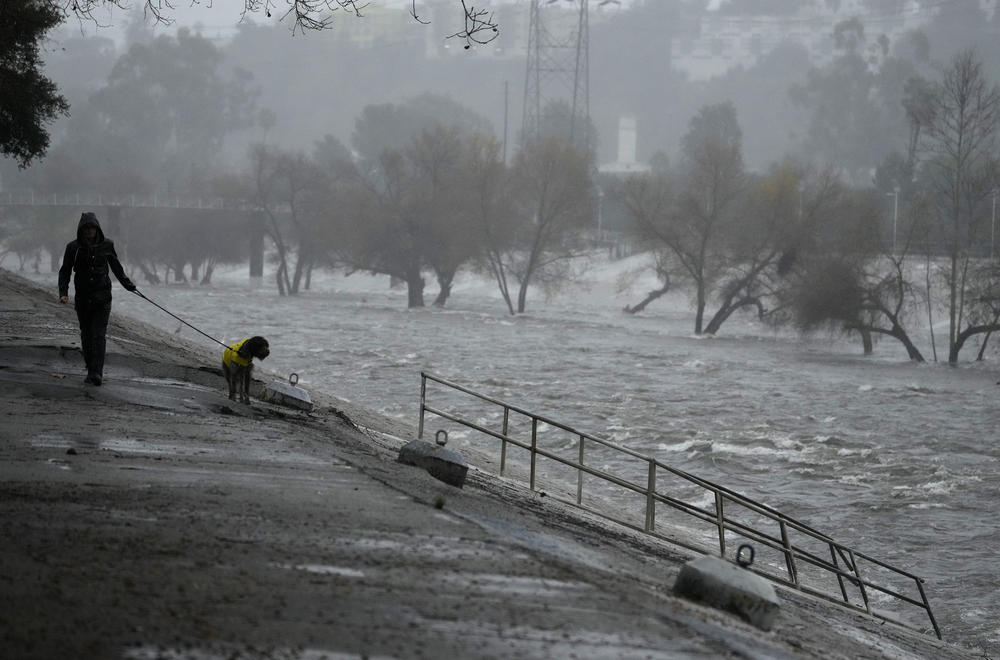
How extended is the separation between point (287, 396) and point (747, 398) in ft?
78.7

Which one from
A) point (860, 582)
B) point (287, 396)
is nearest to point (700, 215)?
point (287, 396)

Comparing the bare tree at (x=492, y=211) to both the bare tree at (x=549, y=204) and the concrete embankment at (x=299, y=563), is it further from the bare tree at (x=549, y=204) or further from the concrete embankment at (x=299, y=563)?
the concrete embankment at (x=299, y=563)

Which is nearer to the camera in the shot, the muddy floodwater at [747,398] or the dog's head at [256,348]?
the dog's head at [256,348]

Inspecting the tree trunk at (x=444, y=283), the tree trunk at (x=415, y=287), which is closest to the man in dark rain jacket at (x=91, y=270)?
the tree trunk at (x=415, y=287)

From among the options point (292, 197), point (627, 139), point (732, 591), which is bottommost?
point (732, 591)

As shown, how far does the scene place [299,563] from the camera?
731cm

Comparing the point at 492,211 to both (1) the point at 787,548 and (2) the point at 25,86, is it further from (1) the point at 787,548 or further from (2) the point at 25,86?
(1) the point at 787,548

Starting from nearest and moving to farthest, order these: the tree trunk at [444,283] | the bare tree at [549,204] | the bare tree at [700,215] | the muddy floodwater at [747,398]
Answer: the muddy floodwater at [747,398] < the bare tree at [700,215] < the bare tree at [549,204] < the tree trunk at [444,283]

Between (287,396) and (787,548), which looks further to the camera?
(287,396)

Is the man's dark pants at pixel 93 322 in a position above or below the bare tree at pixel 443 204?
below

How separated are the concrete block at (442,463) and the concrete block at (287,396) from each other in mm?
3661

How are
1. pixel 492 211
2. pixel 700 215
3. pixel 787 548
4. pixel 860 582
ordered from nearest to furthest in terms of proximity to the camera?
pixel 787 548 → pixel 860 582 → pixel 700 215 → pixel 492 211

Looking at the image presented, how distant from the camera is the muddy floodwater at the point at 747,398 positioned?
831 inches

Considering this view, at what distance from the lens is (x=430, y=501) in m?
9.85
